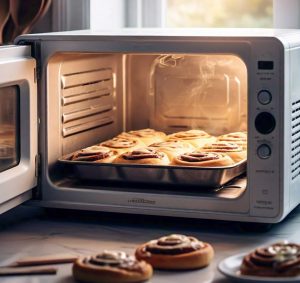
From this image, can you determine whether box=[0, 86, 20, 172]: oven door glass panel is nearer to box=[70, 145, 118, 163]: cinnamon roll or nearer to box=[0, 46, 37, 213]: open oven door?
box=[0, 46, 37, 213]: open oven door

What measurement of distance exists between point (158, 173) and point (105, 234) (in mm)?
159

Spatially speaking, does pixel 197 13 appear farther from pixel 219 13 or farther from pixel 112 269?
pixel 112 269

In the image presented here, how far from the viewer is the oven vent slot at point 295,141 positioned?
1604 mm

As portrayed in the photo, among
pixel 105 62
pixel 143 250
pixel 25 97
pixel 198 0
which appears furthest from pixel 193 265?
pixel 198 0

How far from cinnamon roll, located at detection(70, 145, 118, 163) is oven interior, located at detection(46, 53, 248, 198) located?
4cm

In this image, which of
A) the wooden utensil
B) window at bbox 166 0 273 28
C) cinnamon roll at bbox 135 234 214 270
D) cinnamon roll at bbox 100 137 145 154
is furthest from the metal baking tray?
window at bbox 166 0 273 28

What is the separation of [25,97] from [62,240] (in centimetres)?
28

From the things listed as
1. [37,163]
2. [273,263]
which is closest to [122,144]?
[37,163]

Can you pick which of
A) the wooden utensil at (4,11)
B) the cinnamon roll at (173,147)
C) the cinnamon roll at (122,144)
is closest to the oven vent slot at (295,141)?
the cinnamon roll at (173,147)

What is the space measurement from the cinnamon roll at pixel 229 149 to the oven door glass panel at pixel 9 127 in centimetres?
39

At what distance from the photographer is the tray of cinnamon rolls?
1632mm

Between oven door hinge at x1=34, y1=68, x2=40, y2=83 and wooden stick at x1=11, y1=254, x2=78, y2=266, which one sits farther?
oven door hinge at x1=34, y1=68, x2=40, y2=83

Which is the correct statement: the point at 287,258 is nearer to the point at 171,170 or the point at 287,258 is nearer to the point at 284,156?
the point at 284,156

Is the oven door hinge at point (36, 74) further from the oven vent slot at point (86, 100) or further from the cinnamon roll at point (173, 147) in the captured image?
the cinnamon roll at point (173, 147)
